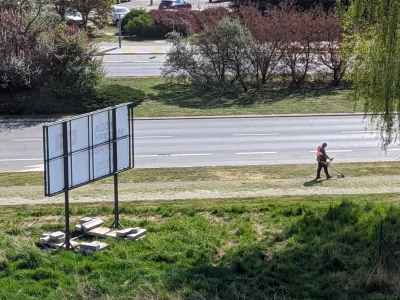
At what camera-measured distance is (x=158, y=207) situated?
17.8 meters

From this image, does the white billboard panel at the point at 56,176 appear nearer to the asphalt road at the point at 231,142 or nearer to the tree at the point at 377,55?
the tree at the point at 377,55

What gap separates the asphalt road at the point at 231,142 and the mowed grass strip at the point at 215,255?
9394 mm

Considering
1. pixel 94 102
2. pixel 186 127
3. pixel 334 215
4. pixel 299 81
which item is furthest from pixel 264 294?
pixel 299 81

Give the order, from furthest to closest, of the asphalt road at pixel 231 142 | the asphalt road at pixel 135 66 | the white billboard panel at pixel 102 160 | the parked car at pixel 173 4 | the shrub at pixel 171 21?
1. the parked car at pixel 173 4
2. the shrub at pixel 171 21
3. the asphalt road at pixel 135 66
4. the asphalt road at pixel 231 142
5. the white billboard panel at pixel 102 160

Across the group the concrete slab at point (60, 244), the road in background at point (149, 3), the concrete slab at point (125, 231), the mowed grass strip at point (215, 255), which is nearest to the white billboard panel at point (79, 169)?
the concrete slab at point (60, 244)

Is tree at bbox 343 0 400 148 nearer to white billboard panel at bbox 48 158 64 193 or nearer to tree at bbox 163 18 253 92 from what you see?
white billboard panel at bbox 48 158 64 193

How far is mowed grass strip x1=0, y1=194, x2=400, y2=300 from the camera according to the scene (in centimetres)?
1239

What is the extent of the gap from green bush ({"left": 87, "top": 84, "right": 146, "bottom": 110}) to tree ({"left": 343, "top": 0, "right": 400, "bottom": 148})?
19.1 meters

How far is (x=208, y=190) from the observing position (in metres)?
21.7

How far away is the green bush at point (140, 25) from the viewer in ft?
184

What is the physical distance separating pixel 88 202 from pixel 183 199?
2.51 m

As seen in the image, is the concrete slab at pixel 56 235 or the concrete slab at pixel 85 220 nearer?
the concrete slab at pixel 56 235

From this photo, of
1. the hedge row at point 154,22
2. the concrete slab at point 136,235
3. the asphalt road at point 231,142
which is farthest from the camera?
the hedge row at point 154,22

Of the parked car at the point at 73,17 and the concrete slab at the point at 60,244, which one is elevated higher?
the parked car at the point at 73,17
